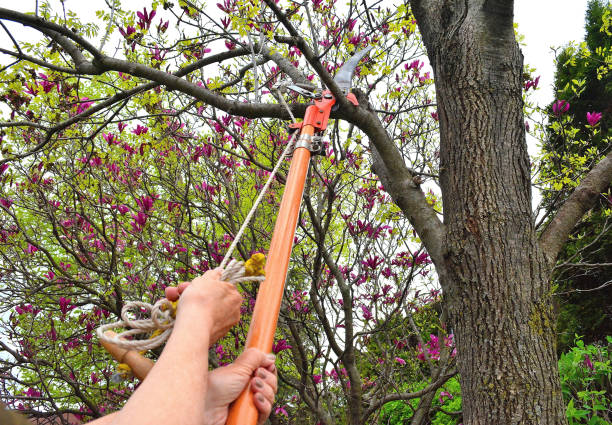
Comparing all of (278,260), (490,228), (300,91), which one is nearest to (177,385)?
(278,260)

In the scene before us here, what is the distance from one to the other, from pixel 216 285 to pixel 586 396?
142 inches

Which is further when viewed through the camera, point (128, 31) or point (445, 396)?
point (445, 396)

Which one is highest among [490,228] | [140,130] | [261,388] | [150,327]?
[140,130]

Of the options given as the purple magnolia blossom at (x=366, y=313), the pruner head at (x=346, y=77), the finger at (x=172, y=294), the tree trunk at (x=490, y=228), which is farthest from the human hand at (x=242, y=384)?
the purple magnolia blossom at (x=366, y=313)

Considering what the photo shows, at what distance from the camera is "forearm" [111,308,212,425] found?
847 millimetres

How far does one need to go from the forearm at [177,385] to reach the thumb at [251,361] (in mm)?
165

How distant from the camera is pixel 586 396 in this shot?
346 cm

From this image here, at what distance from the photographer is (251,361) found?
3.91ft

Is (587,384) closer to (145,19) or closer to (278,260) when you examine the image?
(278,260)

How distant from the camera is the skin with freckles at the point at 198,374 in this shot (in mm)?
865

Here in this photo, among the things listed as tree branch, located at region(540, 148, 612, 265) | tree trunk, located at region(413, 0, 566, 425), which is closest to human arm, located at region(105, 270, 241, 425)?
tree trunk, located at region(413, 0, 566, 425)

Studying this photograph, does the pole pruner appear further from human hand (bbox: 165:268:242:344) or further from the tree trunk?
the tree trunk

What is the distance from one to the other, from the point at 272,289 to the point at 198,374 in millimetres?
445

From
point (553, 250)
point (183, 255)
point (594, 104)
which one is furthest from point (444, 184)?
point (594, 104)
